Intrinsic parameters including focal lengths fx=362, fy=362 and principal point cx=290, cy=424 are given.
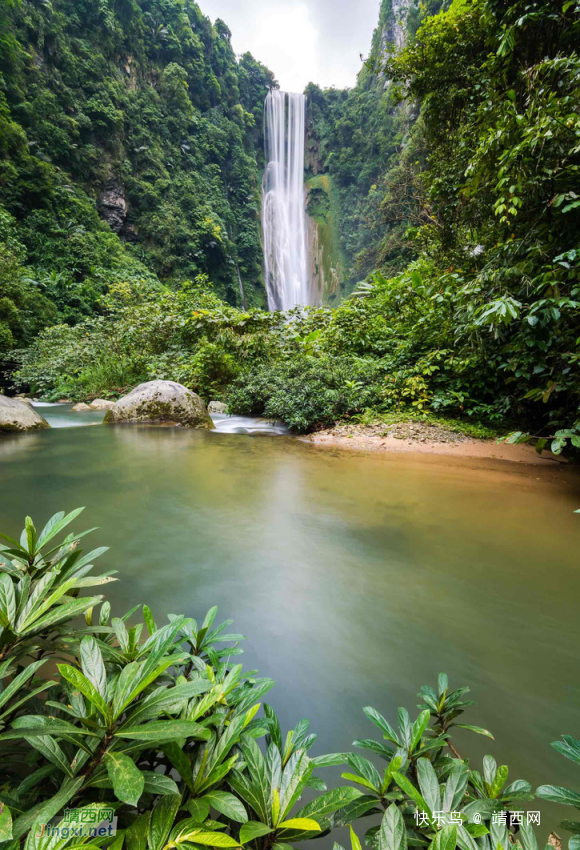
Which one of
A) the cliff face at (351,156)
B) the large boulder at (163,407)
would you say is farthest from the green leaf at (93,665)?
the cliff face at (351,156)

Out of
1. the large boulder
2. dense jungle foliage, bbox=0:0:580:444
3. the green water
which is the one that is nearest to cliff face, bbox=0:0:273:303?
dense jungle foliage, bbox=0:0:580:444

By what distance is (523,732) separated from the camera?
1099 mm

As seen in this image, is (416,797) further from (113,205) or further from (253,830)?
(113,205)

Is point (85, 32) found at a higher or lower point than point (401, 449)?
higher

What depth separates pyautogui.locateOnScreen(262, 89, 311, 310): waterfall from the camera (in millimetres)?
27875

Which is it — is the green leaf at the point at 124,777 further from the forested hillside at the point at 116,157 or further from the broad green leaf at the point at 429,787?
the forested hillside at the point at 116,157

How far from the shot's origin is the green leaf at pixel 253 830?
0.54 meters

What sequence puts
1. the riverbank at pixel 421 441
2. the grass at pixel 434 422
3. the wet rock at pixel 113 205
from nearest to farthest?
the riverbank at pixel 421 441, the grass at pixel 434 422, the wet rock at pixel 113 205

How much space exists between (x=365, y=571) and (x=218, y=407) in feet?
20.9

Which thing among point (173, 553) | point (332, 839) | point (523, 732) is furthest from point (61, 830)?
point (173, 553)

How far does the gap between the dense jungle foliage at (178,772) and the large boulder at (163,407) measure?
19.5ft

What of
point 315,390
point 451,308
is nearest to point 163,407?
point 315,390

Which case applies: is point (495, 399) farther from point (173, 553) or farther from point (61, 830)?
point (61, 830)

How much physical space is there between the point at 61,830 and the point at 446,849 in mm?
534
